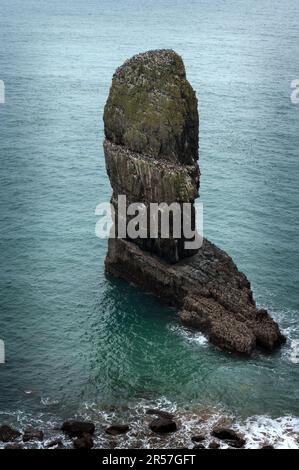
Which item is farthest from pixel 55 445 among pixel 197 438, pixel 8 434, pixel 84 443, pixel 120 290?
pixel 120 290

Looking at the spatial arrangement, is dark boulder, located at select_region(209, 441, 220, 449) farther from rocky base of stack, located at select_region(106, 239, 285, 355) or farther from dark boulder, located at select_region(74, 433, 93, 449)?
rocky base of stack, located at select_region(106, 239, 285, 355)

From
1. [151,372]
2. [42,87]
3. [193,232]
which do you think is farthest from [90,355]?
[42,87]

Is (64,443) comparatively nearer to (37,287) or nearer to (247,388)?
(247,388)

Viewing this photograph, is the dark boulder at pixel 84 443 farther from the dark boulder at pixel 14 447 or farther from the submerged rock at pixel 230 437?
the submerged rock at pixel 230 437

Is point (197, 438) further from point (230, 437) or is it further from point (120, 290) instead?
point (120, 290)

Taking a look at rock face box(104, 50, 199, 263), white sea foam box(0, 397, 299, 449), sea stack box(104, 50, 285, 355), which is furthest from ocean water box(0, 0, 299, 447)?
rock face box(104, 50, 199, 263)

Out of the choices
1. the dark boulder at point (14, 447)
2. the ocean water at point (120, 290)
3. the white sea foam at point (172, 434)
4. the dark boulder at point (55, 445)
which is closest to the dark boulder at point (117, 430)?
the white sea foam at point (172, 434)
